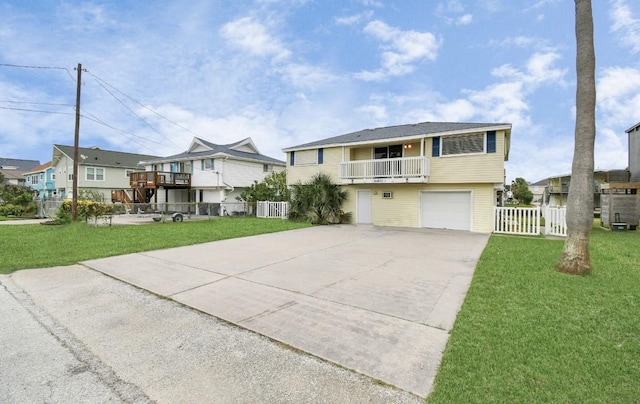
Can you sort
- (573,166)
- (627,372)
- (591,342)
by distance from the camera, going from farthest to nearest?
(573,166) < (591,342) < (627,372)

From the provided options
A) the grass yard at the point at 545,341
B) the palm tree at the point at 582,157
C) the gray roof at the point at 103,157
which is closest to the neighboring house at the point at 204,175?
the gray roof at the point at 103,157

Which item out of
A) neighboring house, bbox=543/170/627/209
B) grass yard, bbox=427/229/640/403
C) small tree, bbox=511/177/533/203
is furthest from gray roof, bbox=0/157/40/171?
small tree, bbox=511/177/533/203

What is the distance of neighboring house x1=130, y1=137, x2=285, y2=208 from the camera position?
2344 cm

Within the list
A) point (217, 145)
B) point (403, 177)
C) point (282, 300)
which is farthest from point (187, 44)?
point (282, 300)

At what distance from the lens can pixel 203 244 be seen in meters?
9.89

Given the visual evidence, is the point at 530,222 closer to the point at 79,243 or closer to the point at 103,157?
the point at 79,243

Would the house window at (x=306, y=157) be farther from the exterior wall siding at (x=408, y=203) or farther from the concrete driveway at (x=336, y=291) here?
the concrete driveway at (x=336, y=291)

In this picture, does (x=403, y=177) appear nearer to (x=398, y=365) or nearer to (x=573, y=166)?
(x=573, y=166)

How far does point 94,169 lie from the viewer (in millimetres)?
29812

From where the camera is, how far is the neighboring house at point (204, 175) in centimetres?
2344

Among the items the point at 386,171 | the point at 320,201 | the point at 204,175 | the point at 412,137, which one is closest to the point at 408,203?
the point at 386,171

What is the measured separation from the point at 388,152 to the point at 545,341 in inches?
569

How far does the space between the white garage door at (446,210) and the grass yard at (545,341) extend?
8178 millimetres

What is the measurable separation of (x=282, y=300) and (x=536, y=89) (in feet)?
48.5
